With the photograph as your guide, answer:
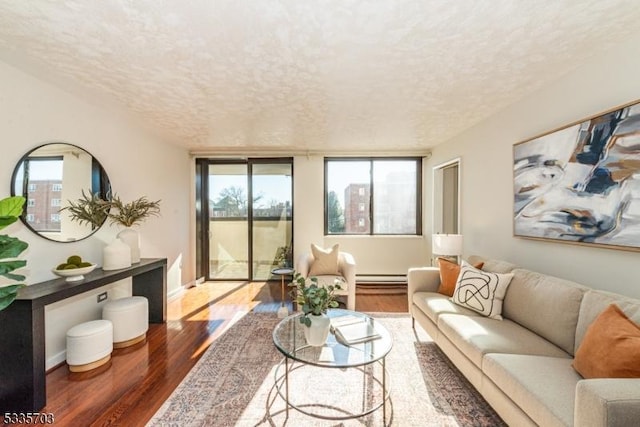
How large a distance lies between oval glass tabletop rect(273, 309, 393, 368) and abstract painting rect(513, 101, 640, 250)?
168cm

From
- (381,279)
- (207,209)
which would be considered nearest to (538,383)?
(381,279)

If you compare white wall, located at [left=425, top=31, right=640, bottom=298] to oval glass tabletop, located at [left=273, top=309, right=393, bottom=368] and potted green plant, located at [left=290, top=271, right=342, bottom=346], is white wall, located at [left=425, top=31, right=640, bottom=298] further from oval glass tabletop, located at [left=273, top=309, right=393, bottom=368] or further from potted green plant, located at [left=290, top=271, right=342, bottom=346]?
potted green plant, located at [left=290, top=271, right=342, bottom=346]

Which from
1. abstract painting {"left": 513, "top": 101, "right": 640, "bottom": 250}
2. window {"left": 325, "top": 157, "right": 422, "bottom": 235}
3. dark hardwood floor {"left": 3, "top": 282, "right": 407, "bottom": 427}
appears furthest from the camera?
window {"left": 325, "top": 157, "right": 422, "bottom": 235}

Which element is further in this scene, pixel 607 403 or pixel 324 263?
pixel 324 263

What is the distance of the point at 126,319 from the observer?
263 centimetres

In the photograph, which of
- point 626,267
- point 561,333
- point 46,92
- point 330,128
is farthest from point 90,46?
point 626,267

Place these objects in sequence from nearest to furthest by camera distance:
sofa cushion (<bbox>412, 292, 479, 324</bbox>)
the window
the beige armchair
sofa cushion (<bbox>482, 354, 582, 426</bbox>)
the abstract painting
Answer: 1. sofa cushion (<bbox>482, 354, 582, 426</bbox>)
2. the abstract painting
3. sofa cushion (<bbox>412, 292, 479, 324</bbox>)
4. the beige armchair
5. the window

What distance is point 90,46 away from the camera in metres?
1.75

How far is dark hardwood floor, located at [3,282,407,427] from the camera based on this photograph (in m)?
1.80

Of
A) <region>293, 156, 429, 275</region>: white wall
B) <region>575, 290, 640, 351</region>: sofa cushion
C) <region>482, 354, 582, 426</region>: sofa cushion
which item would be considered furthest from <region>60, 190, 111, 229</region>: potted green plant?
<region>575, 290, 640, 351</region>: sofa cushion

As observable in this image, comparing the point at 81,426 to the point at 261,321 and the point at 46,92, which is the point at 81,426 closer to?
the point at 261,321

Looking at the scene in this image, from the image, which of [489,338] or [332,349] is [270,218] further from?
[489,338]

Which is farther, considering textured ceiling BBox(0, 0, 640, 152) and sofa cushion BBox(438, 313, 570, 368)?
sofa cushion BBox(438, 313, 570, 368)

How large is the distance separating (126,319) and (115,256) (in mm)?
645
